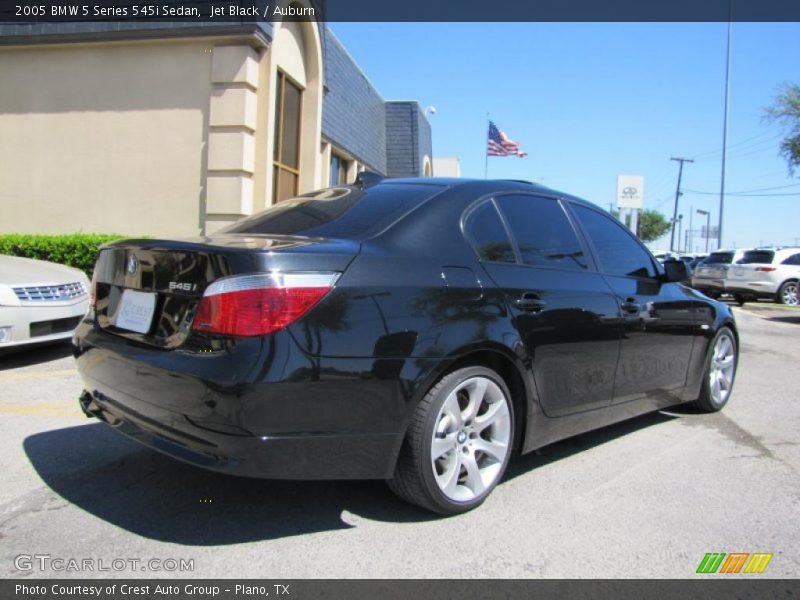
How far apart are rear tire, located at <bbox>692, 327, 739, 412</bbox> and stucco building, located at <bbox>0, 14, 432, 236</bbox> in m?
7.51

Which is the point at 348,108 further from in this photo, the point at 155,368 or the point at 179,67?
the point at 155,368

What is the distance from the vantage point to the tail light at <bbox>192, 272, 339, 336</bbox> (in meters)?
2.36

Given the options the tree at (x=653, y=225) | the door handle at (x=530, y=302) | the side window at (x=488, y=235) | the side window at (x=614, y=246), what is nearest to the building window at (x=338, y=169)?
the side window at (x=614, y=246)

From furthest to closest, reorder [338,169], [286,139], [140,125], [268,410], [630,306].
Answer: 1. [338,169]
2. [286,139]
3. [140,125]
4. [630,306]
5. [268,410]

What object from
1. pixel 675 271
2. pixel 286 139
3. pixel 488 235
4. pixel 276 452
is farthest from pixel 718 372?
pixel 286 139

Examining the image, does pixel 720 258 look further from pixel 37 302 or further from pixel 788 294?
pixel 37 302

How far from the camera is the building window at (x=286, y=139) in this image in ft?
37.6

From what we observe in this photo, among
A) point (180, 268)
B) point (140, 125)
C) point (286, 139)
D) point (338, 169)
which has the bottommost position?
point (180, 268)

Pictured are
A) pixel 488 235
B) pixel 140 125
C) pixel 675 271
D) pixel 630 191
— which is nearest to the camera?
pixel 488 235

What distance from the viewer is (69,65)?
1069 centimetres

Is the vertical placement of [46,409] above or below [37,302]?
below

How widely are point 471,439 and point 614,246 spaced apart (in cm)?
187

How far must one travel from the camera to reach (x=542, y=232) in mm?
3521

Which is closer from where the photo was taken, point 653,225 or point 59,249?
point 59,249
